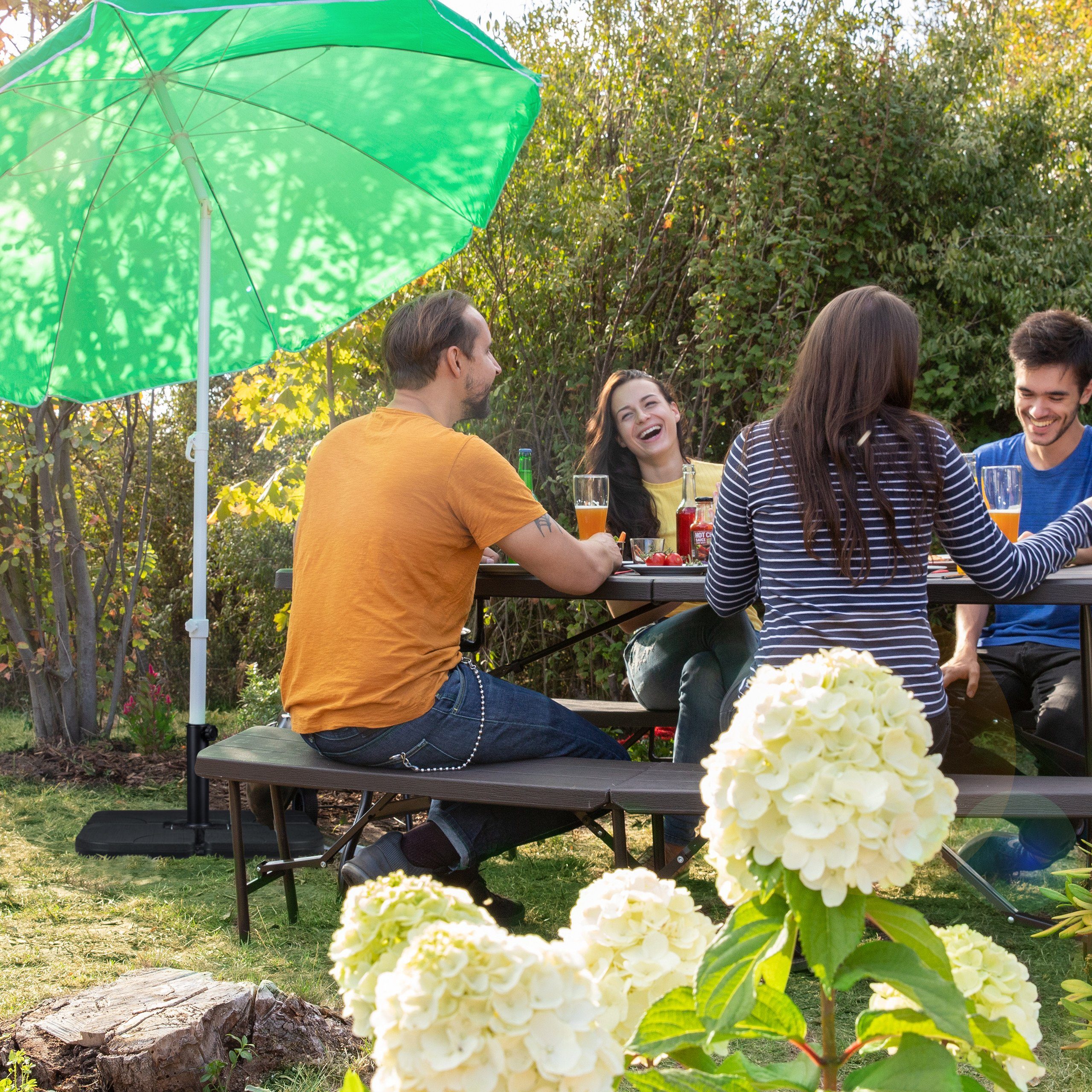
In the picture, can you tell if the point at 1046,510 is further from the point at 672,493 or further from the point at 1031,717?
the point at 672,493

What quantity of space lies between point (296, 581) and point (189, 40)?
151cm

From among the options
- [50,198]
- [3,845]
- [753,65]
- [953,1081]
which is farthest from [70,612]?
[953,1081]

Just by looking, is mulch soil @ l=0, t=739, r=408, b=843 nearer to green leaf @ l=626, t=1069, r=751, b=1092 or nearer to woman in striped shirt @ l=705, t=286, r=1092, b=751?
woman in striped shirt @ l=705, t=286, r=1092, b=751

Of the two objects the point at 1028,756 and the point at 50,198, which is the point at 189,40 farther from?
the point at 1028,756

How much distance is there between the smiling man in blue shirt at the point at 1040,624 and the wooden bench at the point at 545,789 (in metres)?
0.43

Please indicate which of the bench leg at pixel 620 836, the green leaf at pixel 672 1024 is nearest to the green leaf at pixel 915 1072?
the green leaf at pixel 672 1024

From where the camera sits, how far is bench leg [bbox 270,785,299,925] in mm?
2998

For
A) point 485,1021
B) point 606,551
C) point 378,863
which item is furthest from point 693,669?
point 485,1021

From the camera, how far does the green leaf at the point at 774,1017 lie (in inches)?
30.7

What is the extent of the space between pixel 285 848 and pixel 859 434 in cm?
193

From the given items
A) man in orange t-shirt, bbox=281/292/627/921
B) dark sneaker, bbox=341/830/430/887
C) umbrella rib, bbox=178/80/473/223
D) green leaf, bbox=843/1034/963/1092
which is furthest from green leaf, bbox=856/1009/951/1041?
umbrella rib, bbox=178/80/473/223

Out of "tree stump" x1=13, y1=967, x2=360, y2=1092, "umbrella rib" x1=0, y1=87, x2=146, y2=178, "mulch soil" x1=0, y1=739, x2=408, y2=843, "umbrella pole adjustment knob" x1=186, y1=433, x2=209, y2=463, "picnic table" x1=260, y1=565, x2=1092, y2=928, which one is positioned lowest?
"mulch soil" x1=0, y1=739, x2=408, y2=843

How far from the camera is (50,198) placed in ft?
11.3

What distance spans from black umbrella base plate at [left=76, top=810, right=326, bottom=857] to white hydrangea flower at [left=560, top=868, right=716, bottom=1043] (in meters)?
2.89
